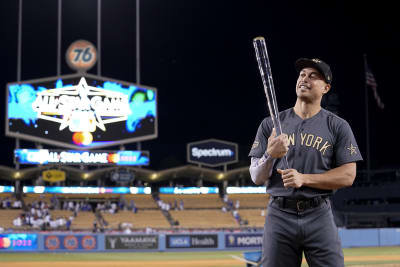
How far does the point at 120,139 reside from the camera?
39.8 m

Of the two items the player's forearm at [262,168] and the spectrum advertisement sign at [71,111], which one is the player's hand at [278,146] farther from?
the spectrum advertisement sign at [71,111]

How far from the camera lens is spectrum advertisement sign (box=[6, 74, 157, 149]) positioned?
37875 millimetres

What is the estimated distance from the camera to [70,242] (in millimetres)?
29438

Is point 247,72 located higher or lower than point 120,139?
higher

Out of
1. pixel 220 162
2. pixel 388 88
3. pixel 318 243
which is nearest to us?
pixel 318 243

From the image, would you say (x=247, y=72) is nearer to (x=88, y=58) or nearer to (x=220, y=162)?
(x=220, y=162)

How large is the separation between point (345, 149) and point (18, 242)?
26754 mm

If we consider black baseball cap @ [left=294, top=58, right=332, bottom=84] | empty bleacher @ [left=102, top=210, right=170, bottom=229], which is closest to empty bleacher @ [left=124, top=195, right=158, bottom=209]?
empty bleacher @ [left=102, top=210, right=170, bottom=229]

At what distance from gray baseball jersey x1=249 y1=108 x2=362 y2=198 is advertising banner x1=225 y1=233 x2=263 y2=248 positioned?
2649cm

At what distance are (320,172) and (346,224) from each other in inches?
1787

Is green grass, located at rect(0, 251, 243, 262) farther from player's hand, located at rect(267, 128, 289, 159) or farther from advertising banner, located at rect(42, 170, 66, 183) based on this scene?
player's hand, located at rect(267, 128, 289, 159)

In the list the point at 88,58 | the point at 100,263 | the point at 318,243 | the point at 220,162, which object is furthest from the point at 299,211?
the point at 220,162

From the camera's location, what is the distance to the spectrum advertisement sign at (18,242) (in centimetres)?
2892

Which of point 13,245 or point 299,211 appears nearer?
point 299,211
